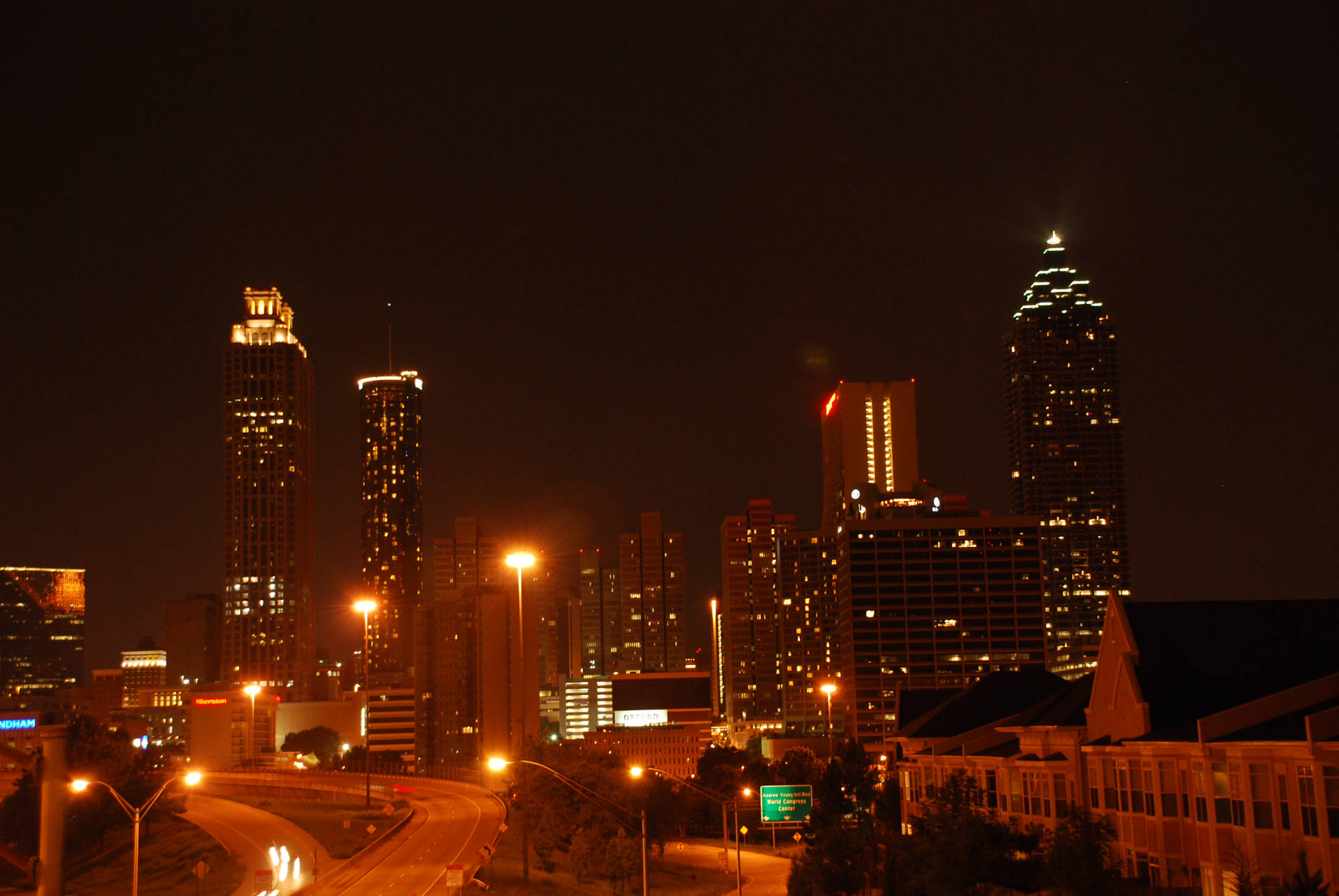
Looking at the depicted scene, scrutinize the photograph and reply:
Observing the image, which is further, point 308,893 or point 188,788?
point 188,788

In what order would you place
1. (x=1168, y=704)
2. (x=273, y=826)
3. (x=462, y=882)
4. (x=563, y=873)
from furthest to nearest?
(x=273, y=826)
(x=563, y=873)
(x=462, y=882)
(x=1168, y=704)

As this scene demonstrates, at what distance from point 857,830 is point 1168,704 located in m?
24.6

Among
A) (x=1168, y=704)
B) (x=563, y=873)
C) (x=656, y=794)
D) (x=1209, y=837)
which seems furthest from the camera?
(x=656, y=794)

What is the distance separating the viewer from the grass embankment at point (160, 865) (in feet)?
277

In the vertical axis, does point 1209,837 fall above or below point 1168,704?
below

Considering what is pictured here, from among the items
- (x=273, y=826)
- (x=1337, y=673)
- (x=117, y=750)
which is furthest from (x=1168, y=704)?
(x=117, y=750)

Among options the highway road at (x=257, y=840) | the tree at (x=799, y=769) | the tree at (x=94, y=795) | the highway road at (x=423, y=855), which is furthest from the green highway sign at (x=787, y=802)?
the tree at (x=94, y=795)

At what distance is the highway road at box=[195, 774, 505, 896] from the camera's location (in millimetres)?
70000

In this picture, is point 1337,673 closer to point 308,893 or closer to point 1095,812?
point 1095,812

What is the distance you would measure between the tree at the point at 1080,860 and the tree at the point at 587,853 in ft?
113

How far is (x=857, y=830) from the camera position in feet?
219

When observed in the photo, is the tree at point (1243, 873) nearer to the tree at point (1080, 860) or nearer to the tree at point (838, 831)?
the tree at point (1080, 860)

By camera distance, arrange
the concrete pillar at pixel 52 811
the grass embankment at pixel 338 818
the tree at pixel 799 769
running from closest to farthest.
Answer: the concrete pillar at pixel 52 811
the grass embankment at pixel 338 818
the tree at pixel 799 769

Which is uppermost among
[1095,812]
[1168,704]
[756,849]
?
[1168,704]
